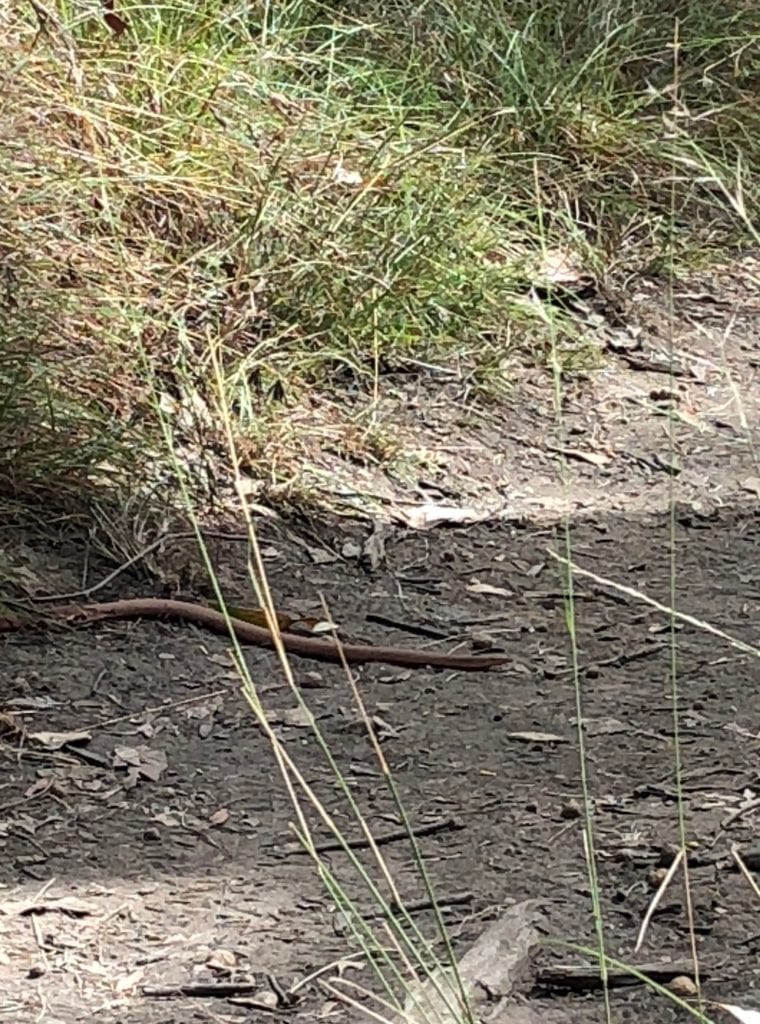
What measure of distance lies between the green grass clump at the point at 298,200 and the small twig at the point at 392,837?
1.18 m

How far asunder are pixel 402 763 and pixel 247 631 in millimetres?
549

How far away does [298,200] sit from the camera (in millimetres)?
4195

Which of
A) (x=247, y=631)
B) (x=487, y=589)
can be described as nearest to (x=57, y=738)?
(x=247, y=631)

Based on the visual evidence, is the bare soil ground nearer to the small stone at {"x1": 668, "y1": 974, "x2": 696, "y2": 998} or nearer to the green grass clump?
the small stone at {"x1": 668, "y1": 974, "x2": 696, "y2": 998}

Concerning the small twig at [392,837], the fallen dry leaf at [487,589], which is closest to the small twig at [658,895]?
the small twig at [392,837]

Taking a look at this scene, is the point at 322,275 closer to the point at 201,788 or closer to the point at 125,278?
the point at 125,278

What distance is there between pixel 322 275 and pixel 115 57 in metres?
0.86

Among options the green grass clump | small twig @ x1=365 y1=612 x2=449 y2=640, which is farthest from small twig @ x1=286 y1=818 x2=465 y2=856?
the green grass clump

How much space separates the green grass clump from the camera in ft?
12.3

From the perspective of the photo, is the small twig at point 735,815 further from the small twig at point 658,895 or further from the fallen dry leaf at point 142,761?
the fallen dry leaf at point 142,761

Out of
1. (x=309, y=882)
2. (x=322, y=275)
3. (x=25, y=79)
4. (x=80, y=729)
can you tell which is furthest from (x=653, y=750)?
(x=25, y=79)

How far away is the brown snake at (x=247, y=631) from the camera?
3154mm

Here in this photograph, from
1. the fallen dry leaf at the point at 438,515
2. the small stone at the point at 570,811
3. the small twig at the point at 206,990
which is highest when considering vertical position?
the small twig at the point at 206,990

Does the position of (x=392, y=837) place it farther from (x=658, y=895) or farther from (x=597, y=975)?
(x=658, y=895)
